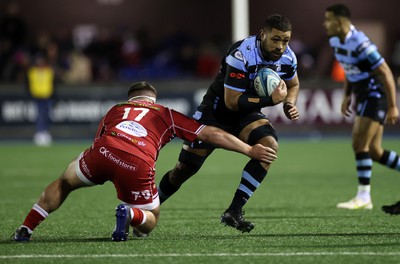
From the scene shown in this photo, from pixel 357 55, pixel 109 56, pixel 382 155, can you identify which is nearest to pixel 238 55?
pixel 357 55

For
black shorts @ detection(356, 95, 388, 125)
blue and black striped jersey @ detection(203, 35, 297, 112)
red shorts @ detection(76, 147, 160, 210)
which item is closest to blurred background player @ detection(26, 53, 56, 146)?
black shorts @ detection(356, 95, 388, 125)

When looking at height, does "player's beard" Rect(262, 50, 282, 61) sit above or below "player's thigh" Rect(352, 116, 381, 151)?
above

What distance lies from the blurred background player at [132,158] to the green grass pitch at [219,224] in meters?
0.20

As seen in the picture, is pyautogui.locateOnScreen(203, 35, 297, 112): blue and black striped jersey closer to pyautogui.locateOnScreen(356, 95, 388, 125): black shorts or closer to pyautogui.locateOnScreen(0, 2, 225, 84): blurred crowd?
pyautogui.locateOnScreen(356, 95, 388, 125): black shorts

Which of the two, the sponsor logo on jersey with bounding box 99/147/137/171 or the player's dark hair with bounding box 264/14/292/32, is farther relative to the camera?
the player's dark hair with bounding box 264/14/292/32

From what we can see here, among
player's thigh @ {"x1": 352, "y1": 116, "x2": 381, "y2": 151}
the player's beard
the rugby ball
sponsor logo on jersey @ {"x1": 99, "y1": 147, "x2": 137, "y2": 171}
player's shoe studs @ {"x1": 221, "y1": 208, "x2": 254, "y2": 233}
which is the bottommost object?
player's thigh @ {"x1": 352, "y1": 116, "x2": 381, "y2": 151}

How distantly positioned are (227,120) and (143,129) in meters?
1.10

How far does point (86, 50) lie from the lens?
896 inches

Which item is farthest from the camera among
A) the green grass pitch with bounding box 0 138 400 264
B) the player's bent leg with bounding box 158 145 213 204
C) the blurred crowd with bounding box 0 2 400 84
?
the blurred crowd with bounding box 0 2 400 84

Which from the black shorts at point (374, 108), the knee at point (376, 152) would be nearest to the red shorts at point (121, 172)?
the black shorts at point (374, 108)

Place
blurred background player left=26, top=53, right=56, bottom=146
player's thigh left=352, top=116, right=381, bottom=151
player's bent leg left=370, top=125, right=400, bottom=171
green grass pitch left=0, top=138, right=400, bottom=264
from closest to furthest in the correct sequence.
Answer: green grass pitch left=0, top=138, right=400, bottom=264, player's thigh left=352, top=116, right=381, bottom=151, player's bent leg left=370, top=125, right=400, bottom=171, blurred background player left=26, top=53, right=56, bottom=146

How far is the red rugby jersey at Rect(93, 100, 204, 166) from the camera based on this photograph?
678cm

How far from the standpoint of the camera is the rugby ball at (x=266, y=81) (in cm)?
728

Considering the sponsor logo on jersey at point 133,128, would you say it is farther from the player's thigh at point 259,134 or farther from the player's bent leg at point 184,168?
the player's bent leg at point 184,168
